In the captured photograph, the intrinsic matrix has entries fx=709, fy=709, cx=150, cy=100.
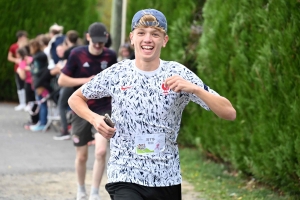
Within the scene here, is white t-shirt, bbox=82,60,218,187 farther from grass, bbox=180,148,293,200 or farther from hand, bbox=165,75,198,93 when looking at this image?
grass, bbox=180,148,293,200

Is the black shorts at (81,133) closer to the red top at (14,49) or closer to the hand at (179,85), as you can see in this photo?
the hand at (179,85)

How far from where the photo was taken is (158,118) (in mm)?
4758

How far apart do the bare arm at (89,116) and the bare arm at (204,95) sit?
1.70 feet

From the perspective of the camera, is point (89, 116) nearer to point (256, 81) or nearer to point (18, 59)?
point (256, 81)

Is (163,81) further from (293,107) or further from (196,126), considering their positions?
(196,126)

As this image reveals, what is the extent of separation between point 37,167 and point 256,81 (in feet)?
13.0

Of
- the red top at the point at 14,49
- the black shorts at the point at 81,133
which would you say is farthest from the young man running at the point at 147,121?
the red top at the point at 14,49

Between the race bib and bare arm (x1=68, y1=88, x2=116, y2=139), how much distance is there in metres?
0.21

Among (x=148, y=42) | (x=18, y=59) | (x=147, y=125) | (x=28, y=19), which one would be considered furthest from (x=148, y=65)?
(x=28, y=19)

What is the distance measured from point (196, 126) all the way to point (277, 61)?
151 inches

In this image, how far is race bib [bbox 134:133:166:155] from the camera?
4730mm

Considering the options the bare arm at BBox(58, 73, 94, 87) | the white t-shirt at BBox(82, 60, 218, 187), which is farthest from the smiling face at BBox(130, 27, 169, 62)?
the bare arm at BBox(58, 73, 94, 87)

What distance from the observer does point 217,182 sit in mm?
9508

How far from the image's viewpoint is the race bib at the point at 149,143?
4730 mm
